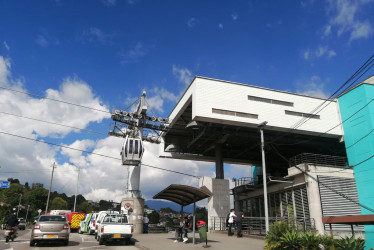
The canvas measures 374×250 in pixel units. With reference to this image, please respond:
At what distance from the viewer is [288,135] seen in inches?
1114

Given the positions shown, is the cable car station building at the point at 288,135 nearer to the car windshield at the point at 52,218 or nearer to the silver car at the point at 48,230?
the car windshield at the point at 52,218

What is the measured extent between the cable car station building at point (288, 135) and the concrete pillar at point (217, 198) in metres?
0.09

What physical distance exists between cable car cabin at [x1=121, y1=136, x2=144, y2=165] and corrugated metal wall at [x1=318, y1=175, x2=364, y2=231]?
53.3ft

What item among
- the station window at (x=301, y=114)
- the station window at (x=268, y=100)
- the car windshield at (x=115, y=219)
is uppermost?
the station window at (x=268, y=100)

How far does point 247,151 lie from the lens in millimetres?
35812

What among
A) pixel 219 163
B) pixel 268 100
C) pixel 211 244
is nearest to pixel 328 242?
pixel 211 244

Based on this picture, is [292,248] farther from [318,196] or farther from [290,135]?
[290,135]

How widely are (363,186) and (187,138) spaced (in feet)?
62.2

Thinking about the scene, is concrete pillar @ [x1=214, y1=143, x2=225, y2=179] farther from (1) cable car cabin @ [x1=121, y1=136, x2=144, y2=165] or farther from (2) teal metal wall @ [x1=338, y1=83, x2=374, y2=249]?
(2) teal metal wall @ [x1=338, y1=83, x2=374, y2=249]

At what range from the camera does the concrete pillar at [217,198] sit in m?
27.8

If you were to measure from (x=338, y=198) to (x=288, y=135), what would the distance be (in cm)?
794

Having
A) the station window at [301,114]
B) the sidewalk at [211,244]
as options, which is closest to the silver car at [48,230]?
the sidewalk at [211,244]

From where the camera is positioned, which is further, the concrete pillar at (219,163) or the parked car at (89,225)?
the concrete pillar at (219,163)

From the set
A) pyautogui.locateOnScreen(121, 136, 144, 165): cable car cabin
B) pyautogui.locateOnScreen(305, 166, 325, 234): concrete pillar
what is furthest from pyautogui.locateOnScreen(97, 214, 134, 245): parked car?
pyautogui.locateOnScreen(305, 166, 325, 234): concrete pillar
